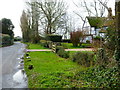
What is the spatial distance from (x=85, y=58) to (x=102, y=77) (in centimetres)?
266

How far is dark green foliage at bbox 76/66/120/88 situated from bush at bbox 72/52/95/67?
1237 millimetres

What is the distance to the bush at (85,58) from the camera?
634 centimetres

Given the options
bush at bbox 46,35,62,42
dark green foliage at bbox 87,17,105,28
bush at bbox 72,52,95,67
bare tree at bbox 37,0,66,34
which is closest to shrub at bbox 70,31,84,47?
dark green foliage at bbox 87,17,105,28

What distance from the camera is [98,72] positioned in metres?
4.67

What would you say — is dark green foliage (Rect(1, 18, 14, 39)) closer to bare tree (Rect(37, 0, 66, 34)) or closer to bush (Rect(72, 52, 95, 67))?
bare tree (Rect(37, 0, 66, 34))

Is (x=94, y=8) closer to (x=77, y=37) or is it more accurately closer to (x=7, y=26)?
(x=77, y=37)

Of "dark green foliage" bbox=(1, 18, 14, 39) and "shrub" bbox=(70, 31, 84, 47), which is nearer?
"shrub" bbox=(70, 31, 84, 47)

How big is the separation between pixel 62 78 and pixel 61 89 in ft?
2.82

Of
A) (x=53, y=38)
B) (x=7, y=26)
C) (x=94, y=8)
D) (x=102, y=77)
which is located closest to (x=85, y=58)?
(x=102, y=77)

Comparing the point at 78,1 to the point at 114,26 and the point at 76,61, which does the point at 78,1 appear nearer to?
the point at 76,61

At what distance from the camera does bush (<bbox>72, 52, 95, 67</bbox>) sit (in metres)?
6.34

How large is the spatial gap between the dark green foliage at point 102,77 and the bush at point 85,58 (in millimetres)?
1237

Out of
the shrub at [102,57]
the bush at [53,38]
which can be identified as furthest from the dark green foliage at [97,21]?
the bush at [53,38]

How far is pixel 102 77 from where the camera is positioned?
4.20 metres
